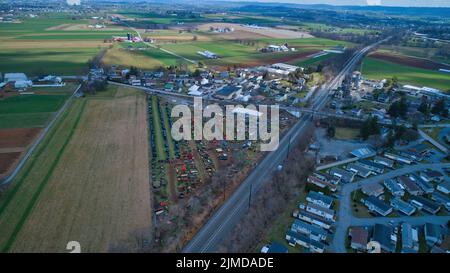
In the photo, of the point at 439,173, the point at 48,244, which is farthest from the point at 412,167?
the point at 48,244

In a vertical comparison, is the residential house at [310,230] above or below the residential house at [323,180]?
below

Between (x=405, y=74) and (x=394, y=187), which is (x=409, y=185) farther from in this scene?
(x=405, y=74)

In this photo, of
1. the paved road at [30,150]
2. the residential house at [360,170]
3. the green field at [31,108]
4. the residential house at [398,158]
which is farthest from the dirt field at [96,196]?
the residential house at [398,158]

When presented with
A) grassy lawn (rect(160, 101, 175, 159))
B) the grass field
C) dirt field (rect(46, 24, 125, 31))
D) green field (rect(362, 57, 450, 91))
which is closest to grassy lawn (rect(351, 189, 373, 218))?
grassy lawn (rect(160, 101, 175, 159))

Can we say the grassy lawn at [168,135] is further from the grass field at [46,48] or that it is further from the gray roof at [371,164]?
the grass field at [46,48]

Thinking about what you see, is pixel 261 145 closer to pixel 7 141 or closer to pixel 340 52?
pixel 7 141

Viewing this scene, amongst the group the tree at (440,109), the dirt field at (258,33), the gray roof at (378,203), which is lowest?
the gray roof at (378,203)

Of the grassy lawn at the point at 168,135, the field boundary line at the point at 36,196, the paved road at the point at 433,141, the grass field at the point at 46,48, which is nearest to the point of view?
the field boundary line at the point at 36,196

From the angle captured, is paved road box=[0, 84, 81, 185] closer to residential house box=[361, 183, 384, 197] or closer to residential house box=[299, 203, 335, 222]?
residential house box=[299, 203, 335, 222]
